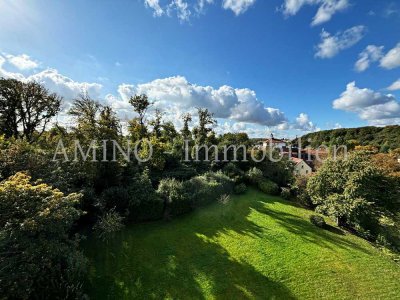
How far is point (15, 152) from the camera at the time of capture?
10180 millimetres

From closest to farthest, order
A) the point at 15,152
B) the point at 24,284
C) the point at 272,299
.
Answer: the point at 24,284 < the point at 272,299 < the point at 15,152

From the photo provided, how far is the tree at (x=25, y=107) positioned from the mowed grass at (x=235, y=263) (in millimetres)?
21145

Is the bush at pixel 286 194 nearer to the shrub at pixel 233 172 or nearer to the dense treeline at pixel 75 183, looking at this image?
the dense treeline at pixel 75 183

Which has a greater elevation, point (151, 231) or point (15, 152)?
point (15, 152)

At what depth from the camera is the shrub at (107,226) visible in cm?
1111

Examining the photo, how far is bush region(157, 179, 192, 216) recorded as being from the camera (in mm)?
14414

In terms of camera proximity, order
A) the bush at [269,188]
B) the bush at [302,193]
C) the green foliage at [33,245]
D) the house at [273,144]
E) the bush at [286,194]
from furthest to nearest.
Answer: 1. the house at [273,144]
2. the bush at [269,188]
3. the bush at [286,194]
4. the bush at [302,193]
5. the green foliage at [33,245]

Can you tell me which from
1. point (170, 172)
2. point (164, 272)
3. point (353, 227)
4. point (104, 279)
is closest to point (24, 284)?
point (104, 279)

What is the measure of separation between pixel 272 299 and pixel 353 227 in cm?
1094

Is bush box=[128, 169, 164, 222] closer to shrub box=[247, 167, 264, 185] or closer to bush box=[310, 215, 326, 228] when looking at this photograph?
bush box=[310, 215, 326, 228]

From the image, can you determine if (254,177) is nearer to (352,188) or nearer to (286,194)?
(286,194)

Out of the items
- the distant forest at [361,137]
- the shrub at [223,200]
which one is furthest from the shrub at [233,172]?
the distant forest at [361,137]

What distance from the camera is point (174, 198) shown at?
14492 mm

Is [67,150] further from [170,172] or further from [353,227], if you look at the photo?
[353,227]
